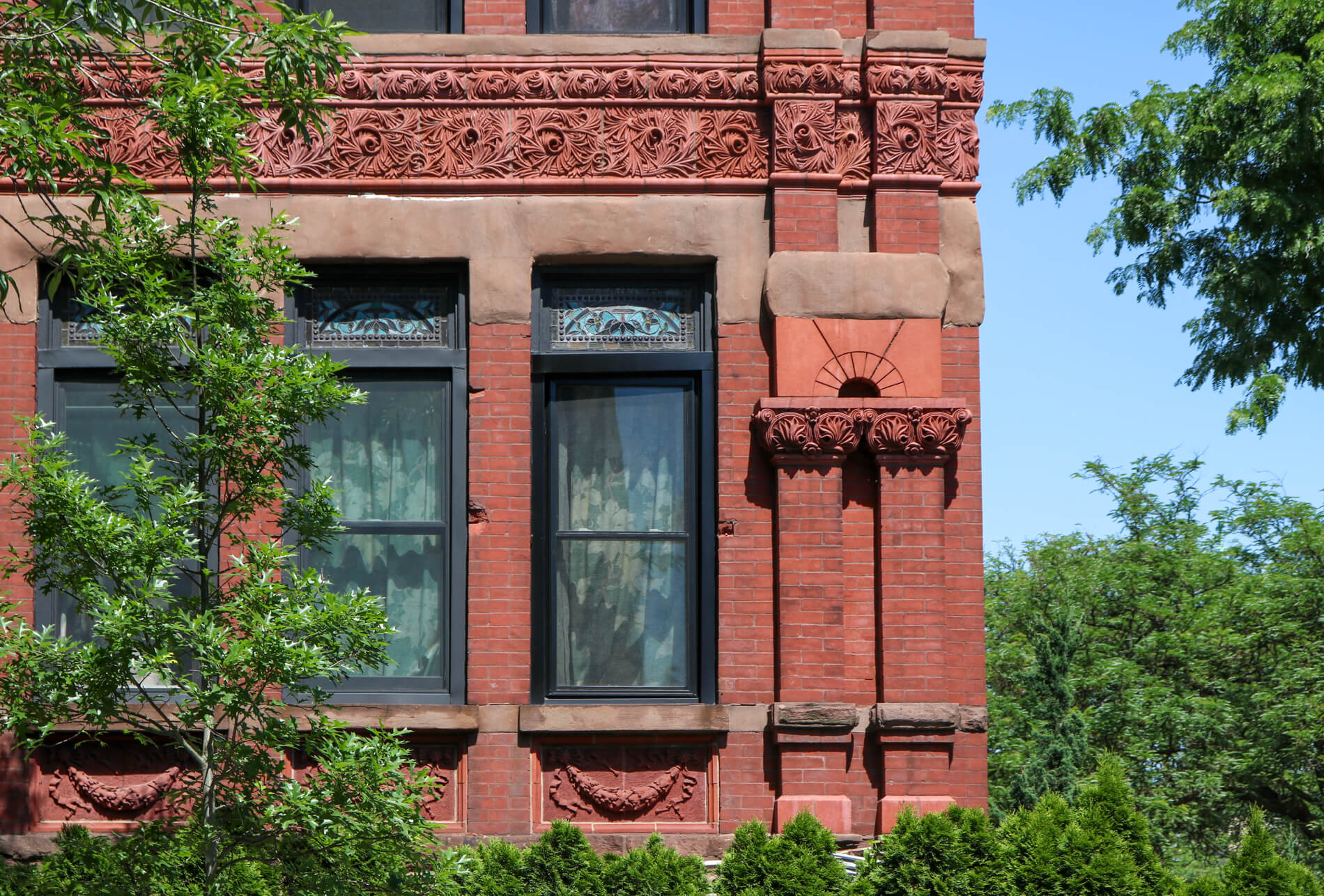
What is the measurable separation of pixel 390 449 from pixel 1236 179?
1145 cm

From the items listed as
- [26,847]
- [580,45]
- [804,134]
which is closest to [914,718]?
[804,134]

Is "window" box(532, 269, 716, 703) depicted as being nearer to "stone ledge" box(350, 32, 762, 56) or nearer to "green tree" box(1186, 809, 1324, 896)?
"stone ledge" box(350, 32, 762, 56)

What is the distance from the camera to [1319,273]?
17031 millimetres

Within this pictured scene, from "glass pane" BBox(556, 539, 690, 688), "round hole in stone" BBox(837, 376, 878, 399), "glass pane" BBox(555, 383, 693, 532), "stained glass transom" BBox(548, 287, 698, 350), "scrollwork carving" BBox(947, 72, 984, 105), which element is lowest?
"glass pane" BBox(556, 539, 690, 688)

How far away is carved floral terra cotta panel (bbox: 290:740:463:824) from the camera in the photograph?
9805mm

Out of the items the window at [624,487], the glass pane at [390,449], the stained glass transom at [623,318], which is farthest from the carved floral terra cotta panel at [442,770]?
the stained glass transom at [623,318]

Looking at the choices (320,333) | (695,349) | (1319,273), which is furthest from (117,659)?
(1319,273)

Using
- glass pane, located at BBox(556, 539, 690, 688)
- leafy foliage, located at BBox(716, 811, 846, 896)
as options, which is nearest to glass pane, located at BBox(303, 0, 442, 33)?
glass pane, located at BBox(556, 539, 690, 688)

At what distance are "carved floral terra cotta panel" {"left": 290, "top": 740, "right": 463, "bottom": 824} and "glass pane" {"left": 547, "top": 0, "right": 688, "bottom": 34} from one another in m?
5.10

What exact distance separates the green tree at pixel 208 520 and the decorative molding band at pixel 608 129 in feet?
6.70

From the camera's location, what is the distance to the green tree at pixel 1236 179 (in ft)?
53.8

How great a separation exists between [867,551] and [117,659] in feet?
16.0

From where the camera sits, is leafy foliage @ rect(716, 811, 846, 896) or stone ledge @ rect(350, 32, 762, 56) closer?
leafy foliage @ rect(716, 811, 846, 896)

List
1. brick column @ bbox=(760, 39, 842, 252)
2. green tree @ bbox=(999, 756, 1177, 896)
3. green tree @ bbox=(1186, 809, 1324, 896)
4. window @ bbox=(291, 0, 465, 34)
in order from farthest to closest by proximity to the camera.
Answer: window @ bbox=(291, 0, 465, 34)
brick column @ bbox=(760, 39, 842, 252)
green tree @ bbox=(999, 756, 1177, 896)
green tree @ bbox=(1186, 809, 1324, 896)
